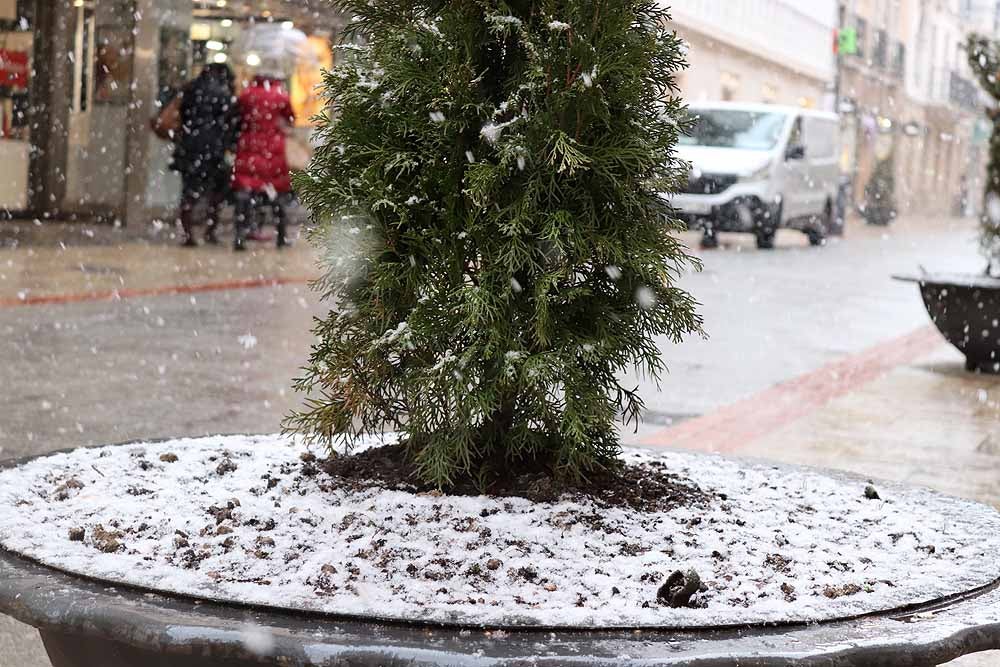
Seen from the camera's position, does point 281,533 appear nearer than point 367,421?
Yes

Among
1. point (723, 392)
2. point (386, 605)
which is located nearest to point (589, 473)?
point (386, 605)

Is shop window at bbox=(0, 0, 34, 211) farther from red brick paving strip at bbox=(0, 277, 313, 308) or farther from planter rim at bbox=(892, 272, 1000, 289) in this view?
planter rim at bbox=(892, 272, 1000, 289)

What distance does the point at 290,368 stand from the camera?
846cm

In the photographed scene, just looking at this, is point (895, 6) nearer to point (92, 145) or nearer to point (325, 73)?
point (92, 145)

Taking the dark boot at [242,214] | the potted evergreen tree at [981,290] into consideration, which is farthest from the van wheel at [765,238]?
the potted evergreen tree at [981,290]

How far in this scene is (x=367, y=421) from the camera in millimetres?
3111

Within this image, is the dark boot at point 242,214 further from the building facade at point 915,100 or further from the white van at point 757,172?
the building facade at point 915,100

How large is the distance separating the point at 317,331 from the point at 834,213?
87.4ft

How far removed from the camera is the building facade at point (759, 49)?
118 ft

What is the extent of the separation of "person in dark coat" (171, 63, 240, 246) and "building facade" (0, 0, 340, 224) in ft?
6.27

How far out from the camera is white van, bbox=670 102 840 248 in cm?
2256

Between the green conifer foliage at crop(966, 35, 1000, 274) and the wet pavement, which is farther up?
the green conifer foliage at crop(966, 35, 1000, 274)

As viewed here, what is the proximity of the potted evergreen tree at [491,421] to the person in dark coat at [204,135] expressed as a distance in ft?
45.5

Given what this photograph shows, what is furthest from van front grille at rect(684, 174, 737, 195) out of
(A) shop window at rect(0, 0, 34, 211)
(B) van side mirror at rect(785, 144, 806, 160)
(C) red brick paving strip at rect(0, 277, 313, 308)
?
(C) red brick paving strip at rect(0, 277, 313, 308)
